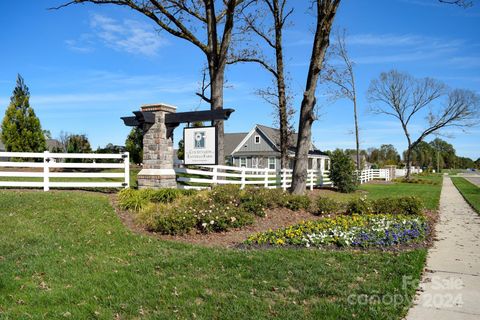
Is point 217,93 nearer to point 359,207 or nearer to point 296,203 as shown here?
point 296,203

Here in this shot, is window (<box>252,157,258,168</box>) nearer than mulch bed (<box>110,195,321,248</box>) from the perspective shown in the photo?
No

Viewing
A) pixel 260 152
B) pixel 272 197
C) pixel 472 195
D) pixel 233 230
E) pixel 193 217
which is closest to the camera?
pixel 193 217

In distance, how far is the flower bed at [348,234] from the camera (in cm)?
730

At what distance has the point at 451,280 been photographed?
17.3 ft

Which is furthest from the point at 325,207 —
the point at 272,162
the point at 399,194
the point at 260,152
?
the point at 260,152

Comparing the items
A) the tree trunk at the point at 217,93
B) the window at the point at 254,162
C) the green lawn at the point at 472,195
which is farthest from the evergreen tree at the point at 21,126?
the green lawn at the point at 472,195

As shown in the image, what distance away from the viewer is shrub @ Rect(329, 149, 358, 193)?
21969 mm

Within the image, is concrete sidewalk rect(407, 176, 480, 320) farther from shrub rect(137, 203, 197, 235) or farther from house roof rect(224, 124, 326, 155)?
house roof rect(224, 124, 326, 155)

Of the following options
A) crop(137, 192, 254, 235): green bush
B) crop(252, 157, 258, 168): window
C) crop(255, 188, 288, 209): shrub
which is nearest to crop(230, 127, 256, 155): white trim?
crop(252, 157, 258, 168): window

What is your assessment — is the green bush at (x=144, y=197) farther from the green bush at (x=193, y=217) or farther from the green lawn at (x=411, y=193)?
the green lawn at (x=411, y=193)

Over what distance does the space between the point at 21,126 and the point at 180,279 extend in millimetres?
26133

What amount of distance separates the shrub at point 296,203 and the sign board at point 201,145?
276 centimetres

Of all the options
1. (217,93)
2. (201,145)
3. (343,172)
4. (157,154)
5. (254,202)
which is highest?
(217,93)

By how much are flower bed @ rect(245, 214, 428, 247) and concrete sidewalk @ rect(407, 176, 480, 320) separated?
1.87 ft
